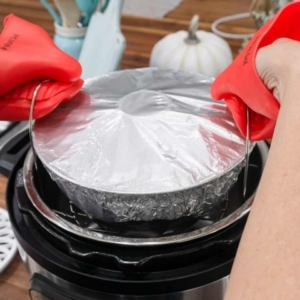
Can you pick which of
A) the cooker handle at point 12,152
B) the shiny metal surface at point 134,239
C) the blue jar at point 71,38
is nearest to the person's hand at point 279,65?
the shiny metal surface at point 134,239

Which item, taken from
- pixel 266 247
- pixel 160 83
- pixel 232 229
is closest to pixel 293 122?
pixel 266 247

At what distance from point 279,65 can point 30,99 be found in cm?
35

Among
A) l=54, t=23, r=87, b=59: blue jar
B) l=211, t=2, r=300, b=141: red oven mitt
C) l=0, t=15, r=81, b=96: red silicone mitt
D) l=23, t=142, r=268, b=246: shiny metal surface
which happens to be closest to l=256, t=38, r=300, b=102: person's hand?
l=211, t=2, r=300, b=141: red oven mitt

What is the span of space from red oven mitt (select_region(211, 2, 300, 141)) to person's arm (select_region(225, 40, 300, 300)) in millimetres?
134

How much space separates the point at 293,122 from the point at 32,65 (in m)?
0.39

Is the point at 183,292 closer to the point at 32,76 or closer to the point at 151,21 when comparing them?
the point at 32,76

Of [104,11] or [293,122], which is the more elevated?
[293,122]

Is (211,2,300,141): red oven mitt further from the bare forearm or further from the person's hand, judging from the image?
the bare forearm

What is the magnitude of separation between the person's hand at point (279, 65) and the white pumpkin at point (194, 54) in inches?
17.8

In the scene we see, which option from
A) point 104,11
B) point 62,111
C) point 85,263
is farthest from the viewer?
point 104,11

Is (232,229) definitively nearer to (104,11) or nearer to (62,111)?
(62,111)

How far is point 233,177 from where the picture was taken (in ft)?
1.78

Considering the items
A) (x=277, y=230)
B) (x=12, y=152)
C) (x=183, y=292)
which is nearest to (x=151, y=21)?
(x=12, y=152)

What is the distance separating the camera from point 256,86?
54cm
